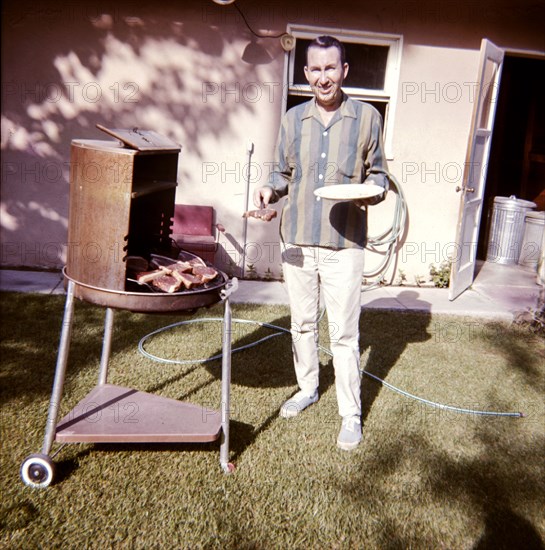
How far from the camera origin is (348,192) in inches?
115

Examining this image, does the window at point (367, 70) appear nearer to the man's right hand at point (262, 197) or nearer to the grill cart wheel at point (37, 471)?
the man's right hand at point (262, 197)

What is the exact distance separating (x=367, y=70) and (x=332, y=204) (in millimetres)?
4215

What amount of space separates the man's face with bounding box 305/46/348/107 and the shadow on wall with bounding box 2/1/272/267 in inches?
148

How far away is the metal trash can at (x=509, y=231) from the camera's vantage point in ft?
28.6

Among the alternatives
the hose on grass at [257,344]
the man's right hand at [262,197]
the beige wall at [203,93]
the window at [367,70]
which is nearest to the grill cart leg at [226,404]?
the man's right hand at [262,197]

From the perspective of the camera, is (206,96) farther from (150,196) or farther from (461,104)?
(150,196)

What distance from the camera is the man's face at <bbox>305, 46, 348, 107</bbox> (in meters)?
2.95

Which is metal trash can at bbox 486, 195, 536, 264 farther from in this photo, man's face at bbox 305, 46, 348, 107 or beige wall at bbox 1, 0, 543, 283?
man's face at bbox 305, 46, 348, 107

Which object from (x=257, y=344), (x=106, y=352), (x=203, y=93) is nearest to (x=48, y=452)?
(x=106, y=352)

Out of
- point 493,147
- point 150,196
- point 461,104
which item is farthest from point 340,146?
point 493,147

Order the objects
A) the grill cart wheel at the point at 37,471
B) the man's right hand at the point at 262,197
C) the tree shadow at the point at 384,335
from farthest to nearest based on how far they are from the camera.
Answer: the tree shadow at the point at 384,335 → the man's right hand at the point at 262,197 → the grill cart wheel at the point at 37,471

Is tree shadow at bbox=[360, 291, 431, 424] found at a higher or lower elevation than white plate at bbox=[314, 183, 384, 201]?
lower

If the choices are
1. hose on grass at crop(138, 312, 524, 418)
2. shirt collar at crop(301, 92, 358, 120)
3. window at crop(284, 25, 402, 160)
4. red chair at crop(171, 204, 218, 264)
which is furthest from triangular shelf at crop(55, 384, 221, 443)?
window at crop(284, 25, 402, 160)

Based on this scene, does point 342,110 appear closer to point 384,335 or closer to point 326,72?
point 326,72
